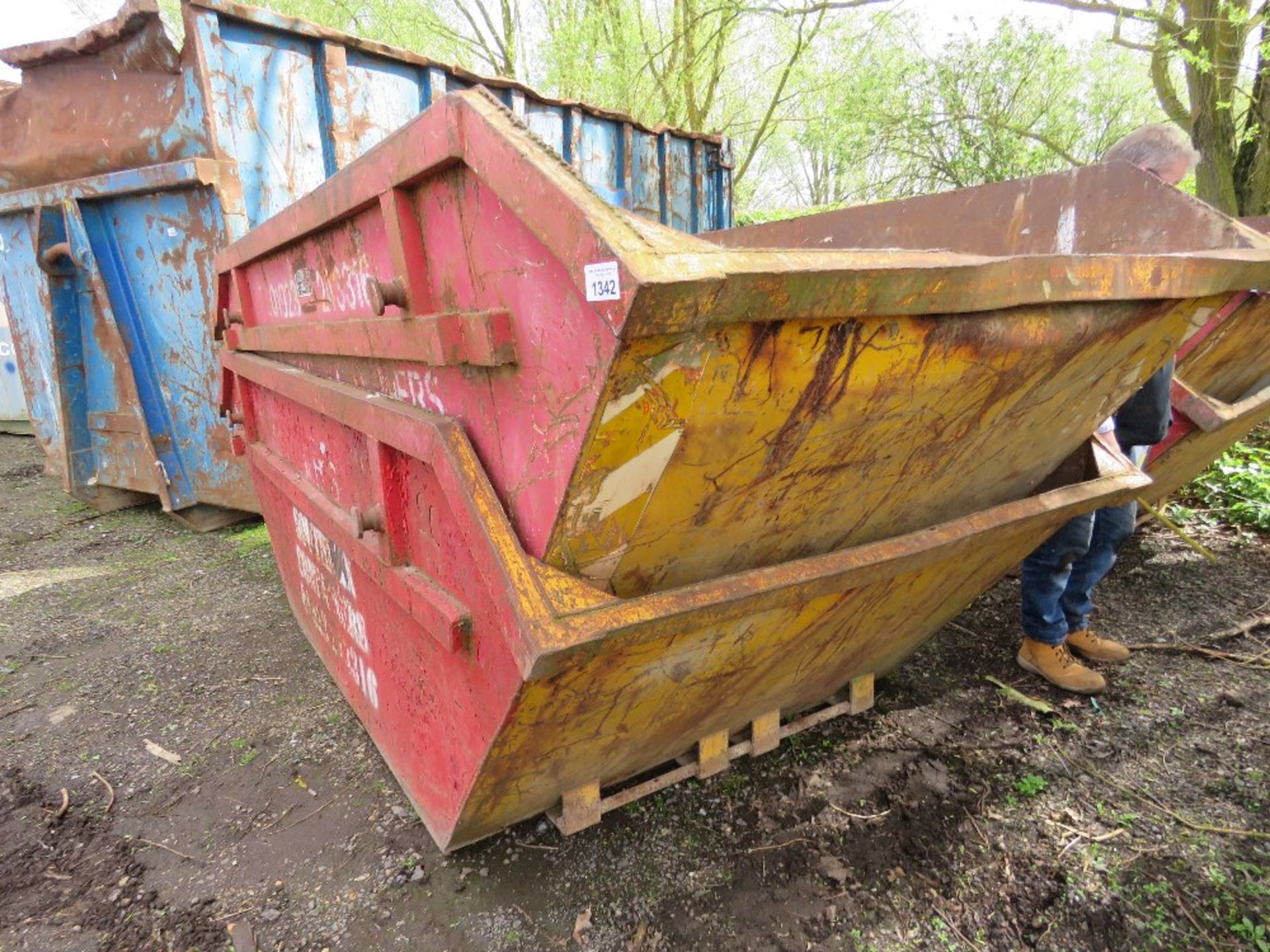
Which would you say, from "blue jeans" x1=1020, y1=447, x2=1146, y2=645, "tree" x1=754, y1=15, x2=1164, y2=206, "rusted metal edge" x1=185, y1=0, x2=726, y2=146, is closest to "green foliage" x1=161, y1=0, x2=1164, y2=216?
"tree" x1=754, y1=15, x2=1164, y2=206

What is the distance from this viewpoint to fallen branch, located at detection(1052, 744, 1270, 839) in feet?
6.31

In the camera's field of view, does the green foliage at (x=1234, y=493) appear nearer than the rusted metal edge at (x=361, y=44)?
No

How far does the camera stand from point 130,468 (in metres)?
4.78

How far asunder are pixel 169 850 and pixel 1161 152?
4076 mm

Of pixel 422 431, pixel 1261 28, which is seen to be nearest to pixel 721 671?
pixel 422 431

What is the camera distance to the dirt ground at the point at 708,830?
5.65 feet

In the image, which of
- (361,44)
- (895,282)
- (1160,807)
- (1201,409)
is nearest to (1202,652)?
(1201,409)

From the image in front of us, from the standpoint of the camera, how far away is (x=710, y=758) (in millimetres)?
2076

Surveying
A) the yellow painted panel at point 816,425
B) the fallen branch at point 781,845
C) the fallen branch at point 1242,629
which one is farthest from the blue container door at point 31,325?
the fallen branch at point 1242,629

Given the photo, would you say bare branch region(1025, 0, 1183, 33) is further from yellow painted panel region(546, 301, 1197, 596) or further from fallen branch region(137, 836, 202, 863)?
fallen branch region(137, 836, 202, 863)

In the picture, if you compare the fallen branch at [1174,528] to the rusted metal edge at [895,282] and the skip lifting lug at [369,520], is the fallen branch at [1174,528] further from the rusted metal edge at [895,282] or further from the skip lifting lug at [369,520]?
the skip lifting lug at [369,520]

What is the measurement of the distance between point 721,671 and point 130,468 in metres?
4.89

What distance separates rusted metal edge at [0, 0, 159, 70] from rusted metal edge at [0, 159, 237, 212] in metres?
0.66

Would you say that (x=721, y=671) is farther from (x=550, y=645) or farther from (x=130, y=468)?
(x=130, y=468)
